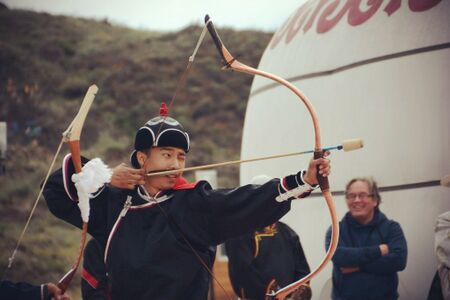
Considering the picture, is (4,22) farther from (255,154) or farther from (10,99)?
(255,154)

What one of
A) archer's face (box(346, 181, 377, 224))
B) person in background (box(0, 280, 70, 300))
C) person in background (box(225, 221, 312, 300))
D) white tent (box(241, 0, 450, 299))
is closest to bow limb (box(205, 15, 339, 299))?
person in background (box(0, 280, 70, 300))

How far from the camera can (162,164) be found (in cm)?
370

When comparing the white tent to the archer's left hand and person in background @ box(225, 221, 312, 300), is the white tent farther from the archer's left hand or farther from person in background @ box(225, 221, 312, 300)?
the archer's left hand

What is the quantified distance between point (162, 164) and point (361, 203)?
204cm

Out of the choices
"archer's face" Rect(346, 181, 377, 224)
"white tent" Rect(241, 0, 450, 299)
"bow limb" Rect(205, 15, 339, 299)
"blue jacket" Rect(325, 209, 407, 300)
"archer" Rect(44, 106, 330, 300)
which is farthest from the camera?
"white tent" Rect(241, 0, 450, 299)

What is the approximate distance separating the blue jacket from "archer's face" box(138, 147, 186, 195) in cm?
182

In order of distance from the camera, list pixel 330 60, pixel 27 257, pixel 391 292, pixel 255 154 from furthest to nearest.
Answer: pixel 27 257
pixel 255 154
pixel 330 60
pixel 391 292

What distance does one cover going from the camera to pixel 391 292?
521 cm

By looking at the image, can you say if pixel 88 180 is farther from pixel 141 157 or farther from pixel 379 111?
pixel 379 111

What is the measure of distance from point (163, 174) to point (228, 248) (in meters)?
1.74

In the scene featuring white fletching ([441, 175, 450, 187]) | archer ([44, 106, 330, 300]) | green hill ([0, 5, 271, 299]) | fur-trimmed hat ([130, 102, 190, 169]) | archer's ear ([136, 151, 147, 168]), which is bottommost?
archer ([44, 106, 330, 300])

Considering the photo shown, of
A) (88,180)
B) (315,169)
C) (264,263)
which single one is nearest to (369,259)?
(264,263)

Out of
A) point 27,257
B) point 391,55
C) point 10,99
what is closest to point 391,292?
point 391,55

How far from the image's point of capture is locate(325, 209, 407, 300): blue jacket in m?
5.11
